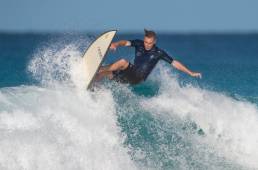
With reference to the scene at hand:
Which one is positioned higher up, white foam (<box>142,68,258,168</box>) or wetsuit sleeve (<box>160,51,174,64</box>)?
wetsuit sleeve (<box>160,51,174,64</box>)

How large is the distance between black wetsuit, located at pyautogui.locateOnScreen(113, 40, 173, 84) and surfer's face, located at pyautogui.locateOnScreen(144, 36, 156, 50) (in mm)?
74

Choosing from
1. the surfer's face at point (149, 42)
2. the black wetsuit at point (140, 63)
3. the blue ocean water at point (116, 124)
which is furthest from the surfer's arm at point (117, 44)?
the blue ocean water at point (116, 124)

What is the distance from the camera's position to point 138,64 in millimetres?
9734

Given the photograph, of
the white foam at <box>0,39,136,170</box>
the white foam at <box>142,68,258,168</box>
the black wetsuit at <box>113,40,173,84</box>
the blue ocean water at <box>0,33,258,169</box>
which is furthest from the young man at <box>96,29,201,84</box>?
the white foam at <box>142,68,258,168</box>

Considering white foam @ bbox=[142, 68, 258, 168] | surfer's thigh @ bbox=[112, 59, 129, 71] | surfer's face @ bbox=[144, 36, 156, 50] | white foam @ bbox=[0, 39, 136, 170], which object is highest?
surfer's face @ bbox=[144, 36, 156, 50]

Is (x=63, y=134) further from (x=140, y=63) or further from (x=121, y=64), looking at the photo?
(x=140, y=63)

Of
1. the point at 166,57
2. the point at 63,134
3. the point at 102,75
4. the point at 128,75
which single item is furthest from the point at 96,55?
the point at 63,134

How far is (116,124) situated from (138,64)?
1.15m

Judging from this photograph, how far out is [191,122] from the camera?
9672 millimetres

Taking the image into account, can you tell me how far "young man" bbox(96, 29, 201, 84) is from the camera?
950 cm

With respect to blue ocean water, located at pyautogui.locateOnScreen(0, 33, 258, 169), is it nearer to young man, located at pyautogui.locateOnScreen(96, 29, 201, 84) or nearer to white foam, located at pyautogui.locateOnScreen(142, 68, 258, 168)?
white foam, located at pyautogui.locateOnScreen(142, 68, 258, 168)

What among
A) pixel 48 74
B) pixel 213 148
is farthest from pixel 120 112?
pixel 48 74

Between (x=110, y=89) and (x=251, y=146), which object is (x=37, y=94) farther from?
(x=251, y=146)

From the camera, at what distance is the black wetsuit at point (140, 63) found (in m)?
9.60
